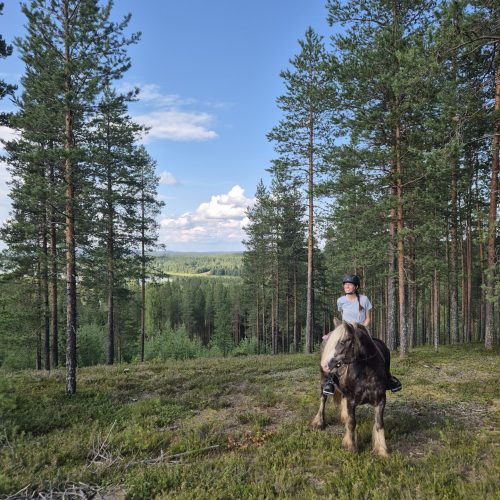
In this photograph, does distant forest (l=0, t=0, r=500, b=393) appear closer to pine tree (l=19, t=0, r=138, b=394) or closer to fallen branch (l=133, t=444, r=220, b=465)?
pine tree (l=19, t=0, r=138, b=394)

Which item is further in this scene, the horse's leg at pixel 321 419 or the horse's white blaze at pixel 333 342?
the horse's leg at pixel 321 419

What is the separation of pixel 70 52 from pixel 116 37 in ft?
5.68

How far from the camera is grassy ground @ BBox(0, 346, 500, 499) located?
5.12 m

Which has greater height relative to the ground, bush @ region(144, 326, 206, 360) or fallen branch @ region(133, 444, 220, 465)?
fallen branch @ region(133, 444, 220, 465)

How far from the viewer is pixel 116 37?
39.9 feet

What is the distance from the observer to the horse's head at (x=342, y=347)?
543 centimetres

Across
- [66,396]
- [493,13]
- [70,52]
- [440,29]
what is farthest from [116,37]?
[66,396]

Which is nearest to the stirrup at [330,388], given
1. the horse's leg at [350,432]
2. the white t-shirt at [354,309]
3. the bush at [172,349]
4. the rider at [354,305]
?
the horse's leg at [350,432]

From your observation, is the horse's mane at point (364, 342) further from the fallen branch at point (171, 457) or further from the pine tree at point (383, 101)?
the pine tree at point (383, 101)

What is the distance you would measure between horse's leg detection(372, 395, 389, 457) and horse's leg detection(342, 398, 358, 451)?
0.35 meters

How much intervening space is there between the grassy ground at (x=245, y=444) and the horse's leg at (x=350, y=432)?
17 centimetres

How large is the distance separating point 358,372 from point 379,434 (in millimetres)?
1253

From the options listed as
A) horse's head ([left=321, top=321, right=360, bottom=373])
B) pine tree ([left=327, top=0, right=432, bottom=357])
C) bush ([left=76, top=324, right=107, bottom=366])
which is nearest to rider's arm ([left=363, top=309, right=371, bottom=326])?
horse's head ([left=321, top=321, right=360, bottom=373])

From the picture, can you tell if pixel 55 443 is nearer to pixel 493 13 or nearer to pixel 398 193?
pixel 493 13
